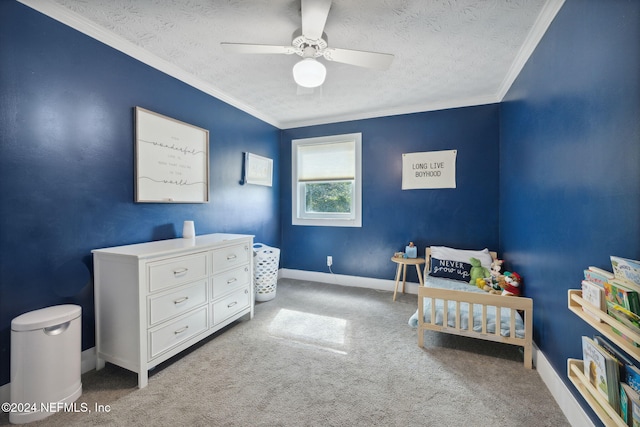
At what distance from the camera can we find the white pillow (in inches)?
114

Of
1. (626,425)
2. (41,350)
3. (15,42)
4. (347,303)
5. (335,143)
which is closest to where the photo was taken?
(626,425)

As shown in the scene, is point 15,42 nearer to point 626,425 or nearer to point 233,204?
point 233,204

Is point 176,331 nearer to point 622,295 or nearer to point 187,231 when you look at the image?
point 187,231

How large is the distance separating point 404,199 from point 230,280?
2.42m

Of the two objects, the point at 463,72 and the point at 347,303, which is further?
the point at 347,303

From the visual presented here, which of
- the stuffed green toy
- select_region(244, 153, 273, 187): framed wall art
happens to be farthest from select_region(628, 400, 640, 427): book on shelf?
select_region(244, 153, 273, 187): framed wall art

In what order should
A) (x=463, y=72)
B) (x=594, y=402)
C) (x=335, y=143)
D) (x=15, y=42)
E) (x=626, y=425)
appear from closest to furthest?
1. (x=626, y=425)
2. (x=594, y=402)
3. (x=15, y=42)
4. (x=463, y=72)
5. (x=335, y=143)

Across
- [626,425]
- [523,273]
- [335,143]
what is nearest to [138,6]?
[335,143]

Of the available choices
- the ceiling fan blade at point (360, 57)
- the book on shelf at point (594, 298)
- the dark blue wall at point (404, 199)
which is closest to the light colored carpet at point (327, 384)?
the book on shelf at point (594, 298)

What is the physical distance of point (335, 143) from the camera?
3.86 metres

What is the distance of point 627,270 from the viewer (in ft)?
2.87

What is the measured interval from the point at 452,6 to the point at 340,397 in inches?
101

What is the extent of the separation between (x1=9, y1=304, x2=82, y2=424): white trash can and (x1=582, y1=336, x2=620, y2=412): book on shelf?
2595 millimetres

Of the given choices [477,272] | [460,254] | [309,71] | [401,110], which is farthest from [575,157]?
[401,110]
